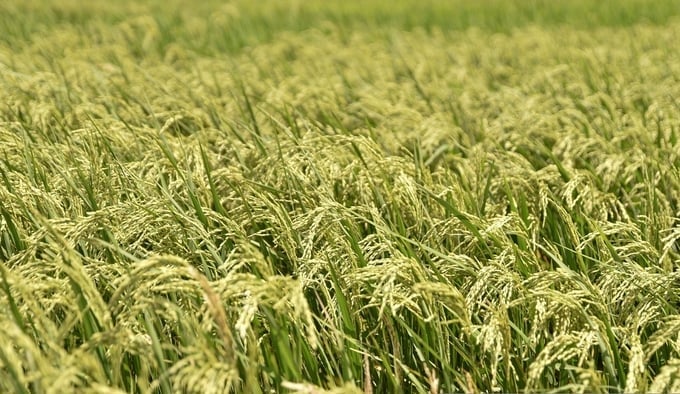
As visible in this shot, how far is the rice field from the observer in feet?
5.13

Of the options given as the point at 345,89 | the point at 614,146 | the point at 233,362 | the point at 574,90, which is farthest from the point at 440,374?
the point at 574,90

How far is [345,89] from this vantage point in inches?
170

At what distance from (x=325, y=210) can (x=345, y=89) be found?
2444mm

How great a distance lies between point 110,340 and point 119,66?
3.83m

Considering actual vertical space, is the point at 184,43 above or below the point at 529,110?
above

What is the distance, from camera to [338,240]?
6.57 feet

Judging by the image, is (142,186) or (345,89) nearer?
(142,186)

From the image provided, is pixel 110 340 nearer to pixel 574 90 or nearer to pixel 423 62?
pixel 574 90

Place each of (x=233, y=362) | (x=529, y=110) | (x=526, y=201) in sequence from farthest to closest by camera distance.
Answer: (x=529, y=110), (x=526, y=201), (x=233, y=362)

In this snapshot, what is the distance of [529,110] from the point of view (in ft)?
12.5

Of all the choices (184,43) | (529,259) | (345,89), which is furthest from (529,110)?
(184,43)

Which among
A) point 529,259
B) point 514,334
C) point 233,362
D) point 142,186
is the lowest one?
point 514,334

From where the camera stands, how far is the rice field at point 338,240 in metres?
1.56

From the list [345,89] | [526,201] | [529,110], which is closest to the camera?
[526,201]
